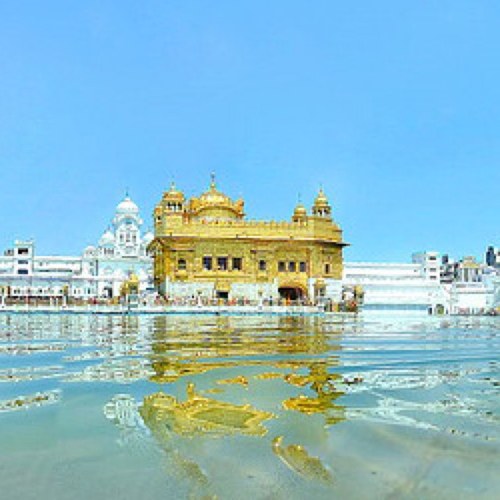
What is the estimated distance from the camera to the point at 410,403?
18.3 ft

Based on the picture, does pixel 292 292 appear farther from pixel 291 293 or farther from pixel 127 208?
pixel 127 208

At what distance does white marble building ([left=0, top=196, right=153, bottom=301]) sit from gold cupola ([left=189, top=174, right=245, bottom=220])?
2400 centimetres

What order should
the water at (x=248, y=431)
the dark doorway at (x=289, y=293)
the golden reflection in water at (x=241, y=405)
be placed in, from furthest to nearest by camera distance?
the dark doorway at (x=289, y=293), the golden reflection in water at (x=241, y=405), the water at (x=248, y=431)

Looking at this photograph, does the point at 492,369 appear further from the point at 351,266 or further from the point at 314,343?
the point at 351,266

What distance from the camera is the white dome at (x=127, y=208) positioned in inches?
3177

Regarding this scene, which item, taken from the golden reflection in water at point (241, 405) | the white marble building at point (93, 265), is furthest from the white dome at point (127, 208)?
the golden reflection in water at point (241, 405)

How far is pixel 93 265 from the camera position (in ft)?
256

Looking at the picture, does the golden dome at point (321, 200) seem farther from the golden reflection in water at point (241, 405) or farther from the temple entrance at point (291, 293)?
the golden reflection in water at point (241, 405)

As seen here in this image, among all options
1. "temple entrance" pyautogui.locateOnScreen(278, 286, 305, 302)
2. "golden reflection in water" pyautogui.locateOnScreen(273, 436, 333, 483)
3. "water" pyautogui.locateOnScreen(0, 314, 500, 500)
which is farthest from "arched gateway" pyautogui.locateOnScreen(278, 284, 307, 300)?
"golden reflection in water" pyautogui.locateOnScreen(273, 436, 333, 483)

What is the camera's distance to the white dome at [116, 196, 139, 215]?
80.7 meters

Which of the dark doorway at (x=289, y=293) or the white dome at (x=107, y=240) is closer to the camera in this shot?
the dark doorway at (x=289, y=293)

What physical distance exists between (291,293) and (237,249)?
20.3ft

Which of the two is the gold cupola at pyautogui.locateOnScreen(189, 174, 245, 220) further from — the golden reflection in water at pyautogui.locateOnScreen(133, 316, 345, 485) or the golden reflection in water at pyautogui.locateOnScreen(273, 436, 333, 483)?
the golden reflection in water at pyautogui.locateOnScreen(273, 436, 333, 483)

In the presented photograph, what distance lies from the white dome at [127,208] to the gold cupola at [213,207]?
33588 mm
